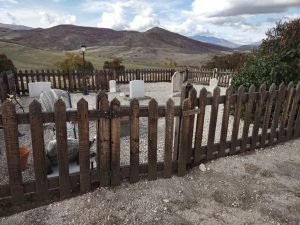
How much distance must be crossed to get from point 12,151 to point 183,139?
232 centimetres

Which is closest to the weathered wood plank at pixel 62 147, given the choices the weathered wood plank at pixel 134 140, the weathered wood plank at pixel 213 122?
the weathered wood plank at pixel 134 140

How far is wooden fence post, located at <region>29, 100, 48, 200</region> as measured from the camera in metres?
2.87

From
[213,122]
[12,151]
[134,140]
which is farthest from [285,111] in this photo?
[12,151]

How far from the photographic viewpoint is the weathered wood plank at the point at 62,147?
2.94m

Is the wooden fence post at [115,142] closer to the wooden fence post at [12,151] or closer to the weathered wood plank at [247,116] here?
the wooden fence post at [12,151]

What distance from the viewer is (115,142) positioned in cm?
335

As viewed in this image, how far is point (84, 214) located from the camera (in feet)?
9.76

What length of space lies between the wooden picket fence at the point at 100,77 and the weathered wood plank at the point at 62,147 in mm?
11207

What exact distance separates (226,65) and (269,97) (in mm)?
25590

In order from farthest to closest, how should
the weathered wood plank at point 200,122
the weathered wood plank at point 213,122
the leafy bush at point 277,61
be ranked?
1. the leafy bush at point 277,61
2. the weathered wood plank at point 213,122
3. the weathered wood plank at point 200,122

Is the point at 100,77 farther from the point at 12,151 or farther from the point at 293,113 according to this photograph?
the point at 12,151

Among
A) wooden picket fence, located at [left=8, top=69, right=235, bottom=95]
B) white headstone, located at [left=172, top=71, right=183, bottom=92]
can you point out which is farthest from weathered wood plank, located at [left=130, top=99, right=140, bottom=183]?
wooden picket fence, located at [left=8, top=69, right=235, bottom=95]

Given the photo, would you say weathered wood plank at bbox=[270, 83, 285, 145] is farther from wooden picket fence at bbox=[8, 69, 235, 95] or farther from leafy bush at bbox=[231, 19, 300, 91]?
wooden picket fence at bbox=[8, 69, 235, 95]

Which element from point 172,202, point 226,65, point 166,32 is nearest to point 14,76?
point 172,202
